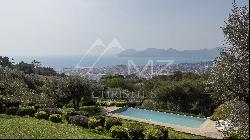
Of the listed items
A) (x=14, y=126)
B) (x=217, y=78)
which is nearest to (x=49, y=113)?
(x=14, y=126)

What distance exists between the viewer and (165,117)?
43000 millimetres

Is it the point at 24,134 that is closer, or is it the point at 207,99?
the point at 24,134

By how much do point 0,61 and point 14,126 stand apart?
10719 cm

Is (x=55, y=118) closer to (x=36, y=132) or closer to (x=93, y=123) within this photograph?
(x=93, y=123)

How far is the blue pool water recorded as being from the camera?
39.4m

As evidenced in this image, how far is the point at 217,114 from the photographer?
123ft

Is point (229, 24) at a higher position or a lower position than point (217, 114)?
higher

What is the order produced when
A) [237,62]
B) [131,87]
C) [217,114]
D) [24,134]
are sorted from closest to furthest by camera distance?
[237,62] → [24,134] → [217,114] → [131,87]

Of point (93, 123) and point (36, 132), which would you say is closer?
point (36, 132)

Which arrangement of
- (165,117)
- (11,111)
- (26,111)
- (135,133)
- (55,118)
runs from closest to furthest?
(135,133) → (55,118) → (26,111) → (11,111) → (165,117)

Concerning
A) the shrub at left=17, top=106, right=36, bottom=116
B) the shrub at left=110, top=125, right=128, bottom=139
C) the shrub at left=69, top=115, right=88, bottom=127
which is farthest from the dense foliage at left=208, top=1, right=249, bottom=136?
the shrub at left=17, top=106, right=36, bottom=116

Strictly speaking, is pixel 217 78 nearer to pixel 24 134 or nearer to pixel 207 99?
pixel 24 134

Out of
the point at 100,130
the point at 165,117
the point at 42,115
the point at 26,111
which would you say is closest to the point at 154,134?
the point at 100,130

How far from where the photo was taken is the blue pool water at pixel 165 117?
129ft
